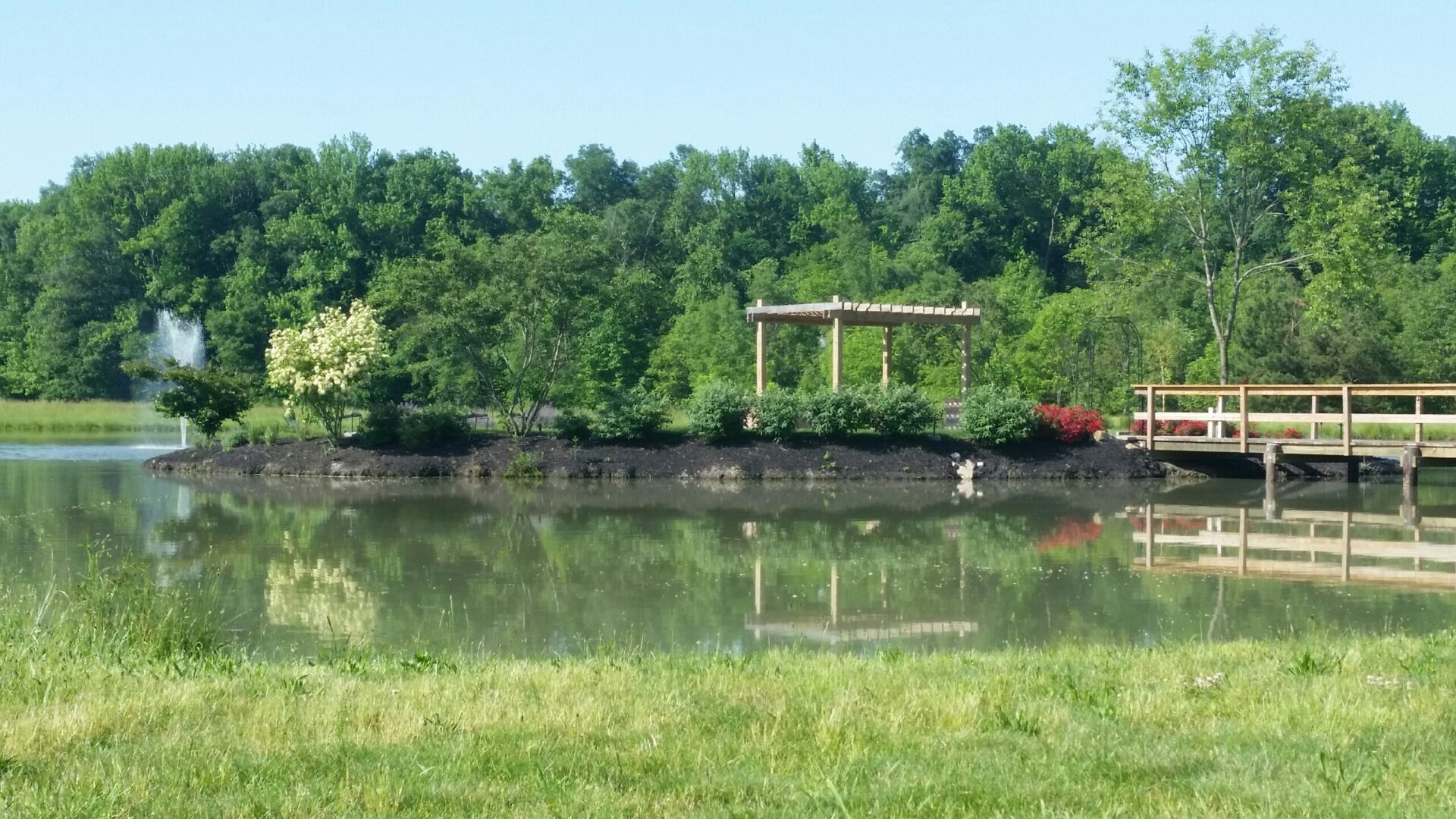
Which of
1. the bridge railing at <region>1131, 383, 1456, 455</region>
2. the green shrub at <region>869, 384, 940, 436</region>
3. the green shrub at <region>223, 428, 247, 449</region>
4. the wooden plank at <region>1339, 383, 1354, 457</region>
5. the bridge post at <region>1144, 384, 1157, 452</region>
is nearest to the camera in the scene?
the bridge railing at <region>1131, 383, 1456, 455</region>

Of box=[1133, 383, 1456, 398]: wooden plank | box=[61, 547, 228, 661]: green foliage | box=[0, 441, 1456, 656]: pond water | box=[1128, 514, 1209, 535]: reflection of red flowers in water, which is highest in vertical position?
box=[1133, 383, 1456, 398]: wooden plank

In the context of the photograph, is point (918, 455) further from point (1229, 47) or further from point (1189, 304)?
point (1189, 304)

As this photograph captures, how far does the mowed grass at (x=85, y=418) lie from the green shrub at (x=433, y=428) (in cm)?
1353

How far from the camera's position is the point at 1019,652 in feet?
26.5

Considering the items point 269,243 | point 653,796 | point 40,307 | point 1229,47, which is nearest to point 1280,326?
point 1229,47

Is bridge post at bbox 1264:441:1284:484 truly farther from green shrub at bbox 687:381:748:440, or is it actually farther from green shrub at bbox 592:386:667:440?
green shrub at bbox 592:386:667:440

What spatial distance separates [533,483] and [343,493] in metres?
3.54

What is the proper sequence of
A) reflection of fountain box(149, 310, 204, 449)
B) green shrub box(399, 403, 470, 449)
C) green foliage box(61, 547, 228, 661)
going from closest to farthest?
green foliage box(61, 547, 228, 661), green shrub box(399, 403, 470, 449), reflection of fountain box(149, 310, 204, 449)

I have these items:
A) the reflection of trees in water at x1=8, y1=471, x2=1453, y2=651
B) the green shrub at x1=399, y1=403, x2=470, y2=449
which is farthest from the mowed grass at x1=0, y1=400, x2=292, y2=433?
the reflection of trees in water at x1=8, y1=471, x2=1453, y2=651

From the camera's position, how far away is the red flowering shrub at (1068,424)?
2639cm

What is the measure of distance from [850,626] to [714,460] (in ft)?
51.1

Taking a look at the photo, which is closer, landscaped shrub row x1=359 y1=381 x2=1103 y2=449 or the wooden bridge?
the wooden bridge

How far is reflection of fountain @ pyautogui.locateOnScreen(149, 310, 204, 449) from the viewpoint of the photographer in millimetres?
57062

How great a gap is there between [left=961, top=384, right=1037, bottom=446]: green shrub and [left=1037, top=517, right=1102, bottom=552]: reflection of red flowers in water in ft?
24.4
